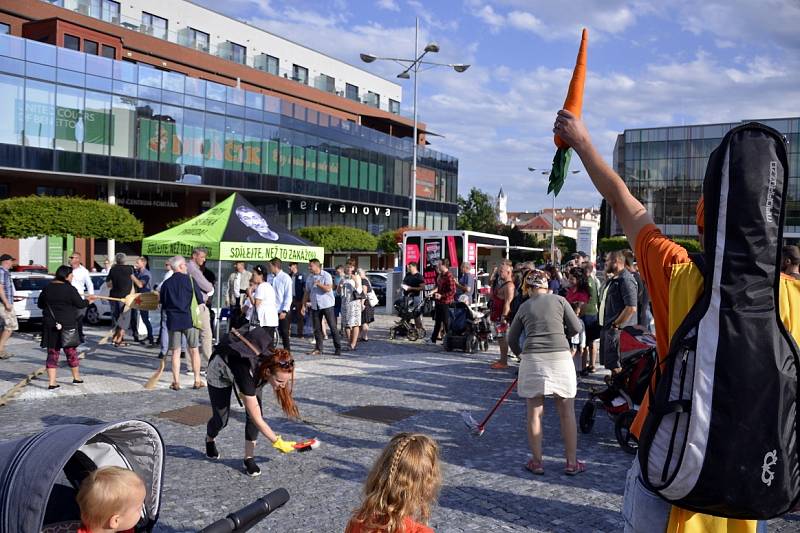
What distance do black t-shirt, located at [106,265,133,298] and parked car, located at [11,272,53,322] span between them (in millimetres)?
3408

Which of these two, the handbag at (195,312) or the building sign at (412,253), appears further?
the building sign at (412,253)

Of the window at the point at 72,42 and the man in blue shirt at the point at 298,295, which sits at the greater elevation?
the window at the point at 72,42

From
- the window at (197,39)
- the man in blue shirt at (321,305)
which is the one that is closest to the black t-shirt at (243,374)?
the man in blue shirt at (321,305)

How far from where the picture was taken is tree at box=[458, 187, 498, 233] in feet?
309

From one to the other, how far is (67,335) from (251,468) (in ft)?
17.0

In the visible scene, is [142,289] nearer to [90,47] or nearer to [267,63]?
[90,47]

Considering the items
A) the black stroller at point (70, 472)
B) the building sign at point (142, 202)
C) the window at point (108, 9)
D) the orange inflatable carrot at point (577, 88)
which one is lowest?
the black stroller at point (70, 472)

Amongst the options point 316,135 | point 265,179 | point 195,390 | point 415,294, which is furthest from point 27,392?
point 316,135

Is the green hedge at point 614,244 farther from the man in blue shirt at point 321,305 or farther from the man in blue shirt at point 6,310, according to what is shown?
the man in blue shirt at point 6,310

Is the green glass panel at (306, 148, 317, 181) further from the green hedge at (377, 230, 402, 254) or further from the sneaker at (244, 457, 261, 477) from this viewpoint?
the sneaker at (244, 457, 261, 477)

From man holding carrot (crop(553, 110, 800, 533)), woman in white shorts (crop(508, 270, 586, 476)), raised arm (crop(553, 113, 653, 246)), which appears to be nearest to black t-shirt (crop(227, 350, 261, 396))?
woman in white shorts (crop(508, 270, 586, 476))

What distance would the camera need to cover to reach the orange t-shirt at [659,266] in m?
2.26

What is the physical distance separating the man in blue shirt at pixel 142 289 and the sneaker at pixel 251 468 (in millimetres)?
9245

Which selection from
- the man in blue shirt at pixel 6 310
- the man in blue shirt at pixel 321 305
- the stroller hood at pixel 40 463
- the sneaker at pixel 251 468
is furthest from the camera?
the man in blue shirt at pixel 321 305
